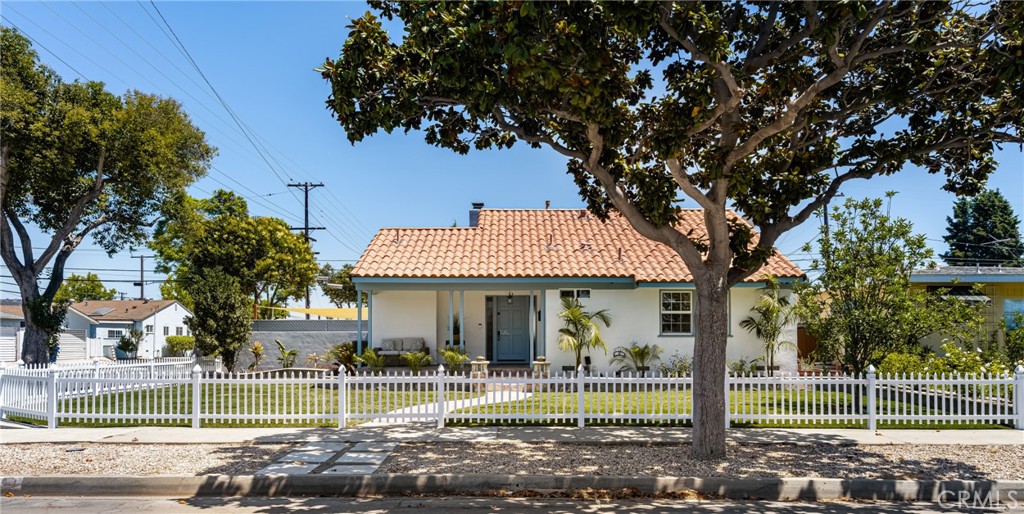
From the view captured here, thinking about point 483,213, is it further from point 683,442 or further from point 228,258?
point 228,258

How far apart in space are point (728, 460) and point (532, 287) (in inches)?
394

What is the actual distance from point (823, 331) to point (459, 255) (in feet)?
32.8

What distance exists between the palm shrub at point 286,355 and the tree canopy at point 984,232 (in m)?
47.2

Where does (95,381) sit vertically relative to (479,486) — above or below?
above

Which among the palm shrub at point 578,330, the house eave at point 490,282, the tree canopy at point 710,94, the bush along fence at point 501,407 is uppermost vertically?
the tree canopy at point 710,94

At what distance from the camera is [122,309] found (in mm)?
53625

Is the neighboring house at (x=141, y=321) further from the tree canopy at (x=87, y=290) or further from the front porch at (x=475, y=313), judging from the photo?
the front porch at (x=475, y=313)

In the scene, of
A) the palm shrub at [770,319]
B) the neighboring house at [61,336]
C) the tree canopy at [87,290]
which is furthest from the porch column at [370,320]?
the tree canopy at [87,290]

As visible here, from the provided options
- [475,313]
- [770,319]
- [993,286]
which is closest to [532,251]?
[475,313]

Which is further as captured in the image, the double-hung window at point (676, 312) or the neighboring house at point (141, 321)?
the neighboring house at point (141, 321)

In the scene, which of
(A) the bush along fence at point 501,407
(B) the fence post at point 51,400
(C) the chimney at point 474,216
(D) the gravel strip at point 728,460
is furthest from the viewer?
(C) the chimney at point 474,216

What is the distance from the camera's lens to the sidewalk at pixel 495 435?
1013cm

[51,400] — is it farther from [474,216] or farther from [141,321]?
[141,321]

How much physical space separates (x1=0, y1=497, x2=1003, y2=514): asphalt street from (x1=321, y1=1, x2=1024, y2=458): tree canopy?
1714 millimetres
